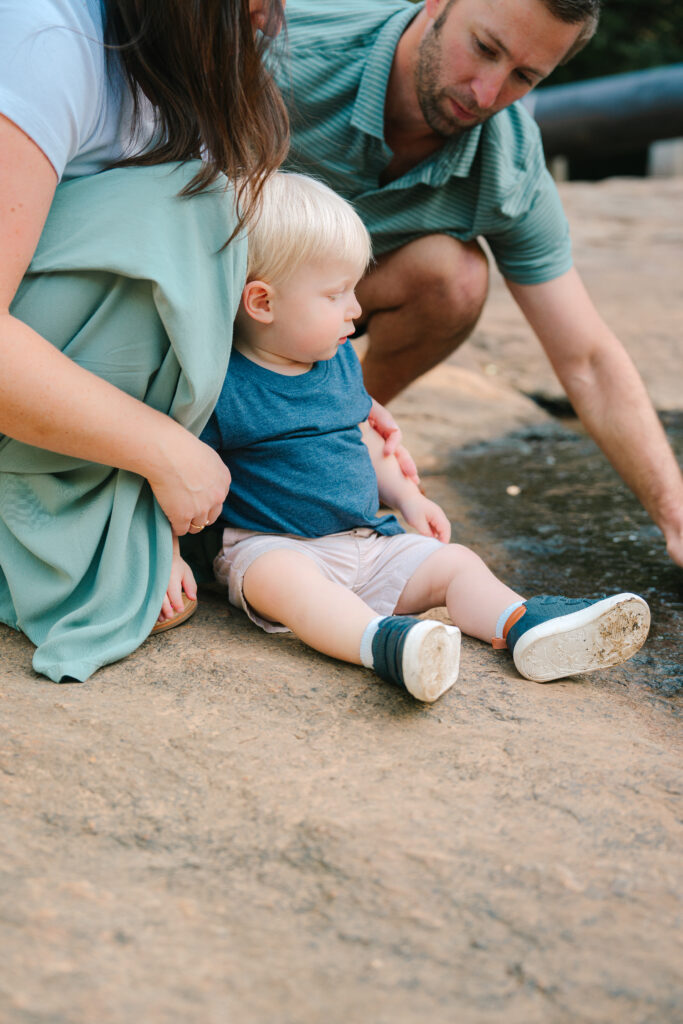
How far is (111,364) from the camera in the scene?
5.07 ft

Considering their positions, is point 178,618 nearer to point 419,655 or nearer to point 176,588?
point 176,588

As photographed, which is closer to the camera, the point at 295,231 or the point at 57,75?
the point at 57,75

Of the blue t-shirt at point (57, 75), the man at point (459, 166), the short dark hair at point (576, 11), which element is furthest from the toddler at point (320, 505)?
the short dark hair at point (576, 11)

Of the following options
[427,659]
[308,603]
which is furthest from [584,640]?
[308,603]

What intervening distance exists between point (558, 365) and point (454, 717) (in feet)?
4.23

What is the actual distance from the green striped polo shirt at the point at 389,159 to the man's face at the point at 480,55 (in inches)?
3.5

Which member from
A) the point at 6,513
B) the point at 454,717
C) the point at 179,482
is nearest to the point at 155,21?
the point at 179,482

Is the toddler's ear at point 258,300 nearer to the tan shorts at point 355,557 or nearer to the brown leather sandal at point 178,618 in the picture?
the tan shorts at point 355,557

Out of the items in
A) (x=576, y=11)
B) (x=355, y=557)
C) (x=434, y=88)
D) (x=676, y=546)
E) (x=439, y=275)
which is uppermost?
(x=576, y=11)

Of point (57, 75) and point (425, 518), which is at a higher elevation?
point (57, 75)

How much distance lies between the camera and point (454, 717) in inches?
56.6

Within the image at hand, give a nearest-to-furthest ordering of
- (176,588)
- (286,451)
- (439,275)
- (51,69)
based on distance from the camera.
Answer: (51,69), (176,588), (286,451), (439,275)

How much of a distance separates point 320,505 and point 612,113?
8.28m

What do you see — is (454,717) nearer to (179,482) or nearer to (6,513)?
(179,482)
